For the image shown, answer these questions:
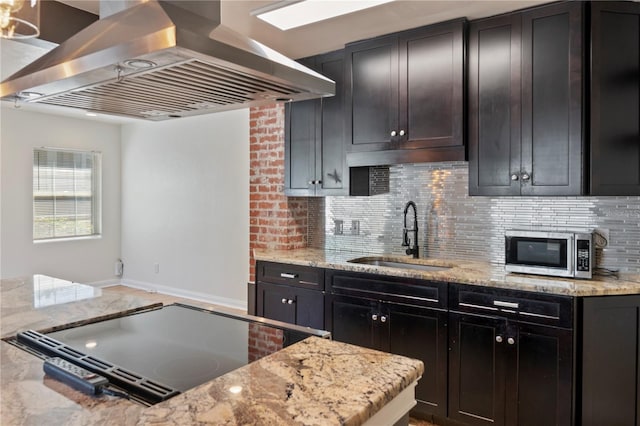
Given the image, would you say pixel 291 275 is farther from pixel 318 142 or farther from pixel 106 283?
pixel 106 283

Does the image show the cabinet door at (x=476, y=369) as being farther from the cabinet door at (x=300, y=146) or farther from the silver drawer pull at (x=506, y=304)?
the cabinet door at (x=300, y=146)

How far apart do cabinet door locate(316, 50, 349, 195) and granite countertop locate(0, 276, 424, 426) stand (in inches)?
85.3

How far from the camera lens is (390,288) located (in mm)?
2811

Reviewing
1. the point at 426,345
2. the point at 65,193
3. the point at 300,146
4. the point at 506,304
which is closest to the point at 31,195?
the point at 65,193

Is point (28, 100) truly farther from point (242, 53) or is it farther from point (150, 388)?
point (150, 388)

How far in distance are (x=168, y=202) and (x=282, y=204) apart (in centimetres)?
312

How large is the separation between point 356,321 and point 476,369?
81 cm

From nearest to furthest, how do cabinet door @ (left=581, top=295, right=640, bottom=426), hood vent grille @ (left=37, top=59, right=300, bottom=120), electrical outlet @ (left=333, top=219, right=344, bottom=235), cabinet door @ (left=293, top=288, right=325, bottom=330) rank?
hood vent grille @ (left=37, top=59, right=300, bottom=120)
cabinet door @ (left=581, top=295, right=640, bottom=426)
cabinet door @ (left=293, top=288, right=325, bottom=330)
electrical outlet @ (left=333, top=219, right=344, bottom=235)

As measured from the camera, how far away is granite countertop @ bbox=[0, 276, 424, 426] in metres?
0.94

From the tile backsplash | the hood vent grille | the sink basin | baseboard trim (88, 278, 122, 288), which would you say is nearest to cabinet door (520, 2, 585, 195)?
the tile backsplash

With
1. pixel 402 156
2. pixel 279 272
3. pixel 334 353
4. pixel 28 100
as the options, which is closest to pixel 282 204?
pixel 279 272

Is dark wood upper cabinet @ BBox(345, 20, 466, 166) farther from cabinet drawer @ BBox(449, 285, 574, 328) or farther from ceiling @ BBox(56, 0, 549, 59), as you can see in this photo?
cabinet drawer @ BBox(449, 285, 574, 328)

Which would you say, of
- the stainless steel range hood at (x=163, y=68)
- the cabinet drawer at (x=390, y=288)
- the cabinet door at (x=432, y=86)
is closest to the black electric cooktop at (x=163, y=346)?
the stainless steel range hood at (x=163, y=68)

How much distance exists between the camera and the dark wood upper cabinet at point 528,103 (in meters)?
2.52
